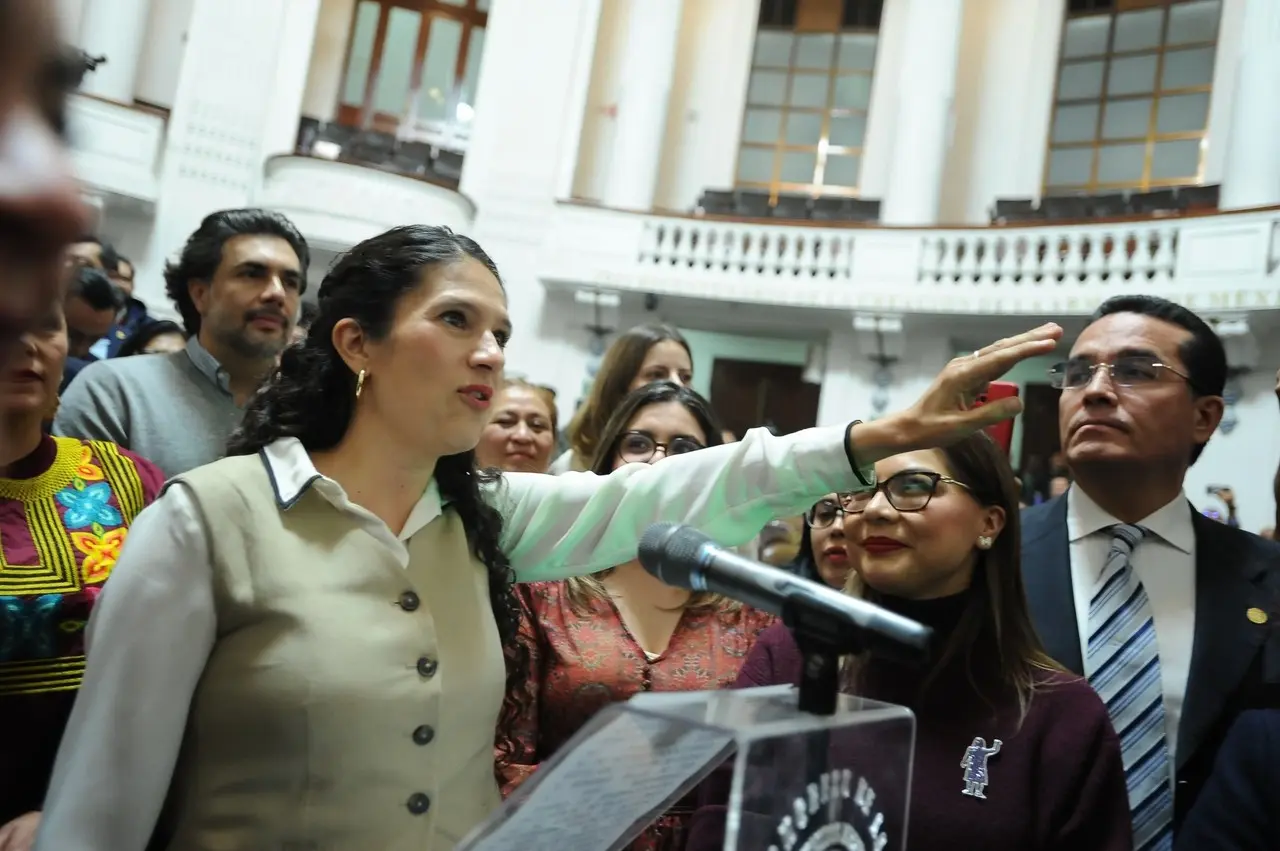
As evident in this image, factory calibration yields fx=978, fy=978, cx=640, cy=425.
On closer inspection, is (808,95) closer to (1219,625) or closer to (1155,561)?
(1155,561)

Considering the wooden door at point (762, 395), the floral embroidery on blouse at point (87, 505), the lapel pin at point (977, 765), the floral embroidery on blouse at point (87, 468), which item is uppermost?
the wooden door at point (762, 395)

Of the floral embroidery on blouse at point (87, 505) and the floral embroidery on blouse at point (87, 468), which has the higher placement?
the floral embroidery on blouse at point (87, 468)

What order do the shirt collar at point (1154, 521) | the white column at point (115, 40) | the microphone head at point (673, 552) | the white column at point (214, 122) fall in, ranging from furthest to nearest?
the white column at point (115, 40), the white column at point (214, 122), the shirt collar at point (1154, 521), the microphone head at point (673, 552)

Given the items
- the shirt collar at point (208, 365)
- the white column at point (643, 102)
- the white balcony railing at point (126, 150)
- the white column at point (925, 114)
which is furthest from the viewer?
the white column at point (643, 102)

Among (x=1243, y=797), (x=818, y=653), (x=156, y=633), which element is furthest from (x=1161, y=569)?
(x=156, y=633)

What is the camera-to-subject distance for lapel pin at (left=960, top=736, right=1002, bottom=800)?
1.31 metres

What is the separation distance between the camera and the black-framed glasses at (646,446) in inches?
79.1

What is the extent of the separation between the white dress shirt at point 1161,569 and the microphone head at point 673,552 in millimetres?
1209

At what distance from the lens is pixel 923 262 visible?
8.19 metres

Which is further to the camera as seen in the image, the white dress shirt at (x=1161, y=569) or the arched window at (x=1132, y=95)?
the arched window at (x=1132, y=95)

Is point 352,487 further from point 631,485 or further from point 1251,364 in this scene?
point 1251,364

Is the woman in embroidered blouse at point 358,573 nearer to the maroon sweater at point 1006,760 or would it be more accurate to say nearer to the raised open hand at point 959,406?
the raised open hand at point 959,406

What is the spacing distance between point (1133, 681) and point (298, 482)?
142cm

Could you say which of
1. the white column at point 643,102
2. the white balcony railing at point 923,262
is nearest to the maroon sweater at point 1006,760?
the white balcony railing at point 923,262
